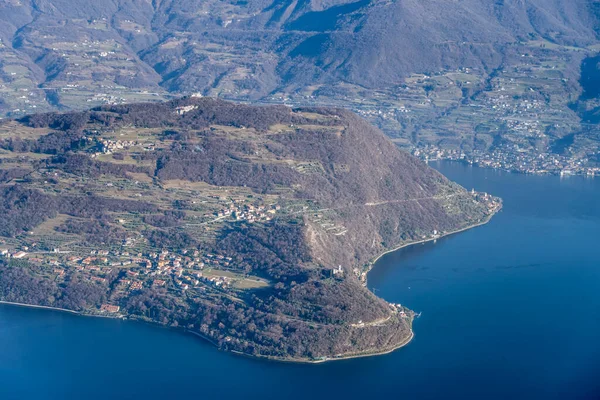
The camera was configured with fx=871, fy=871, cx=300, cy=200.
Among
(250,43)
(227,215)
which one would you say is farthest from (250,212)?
(250,43)

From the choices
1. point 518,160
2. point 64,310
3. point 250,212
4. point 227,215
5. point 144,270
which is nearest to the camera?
point 64,310

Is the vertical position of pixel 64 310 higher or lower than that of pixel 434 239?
higher

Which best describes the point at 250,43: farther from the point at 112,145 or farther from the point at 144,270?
the point at 144,270

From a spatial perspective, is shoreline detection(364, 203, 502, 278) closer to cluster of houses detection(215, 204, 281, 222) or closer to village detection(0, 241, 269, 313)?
cluster of houses detection(215, 204, 281, 222)

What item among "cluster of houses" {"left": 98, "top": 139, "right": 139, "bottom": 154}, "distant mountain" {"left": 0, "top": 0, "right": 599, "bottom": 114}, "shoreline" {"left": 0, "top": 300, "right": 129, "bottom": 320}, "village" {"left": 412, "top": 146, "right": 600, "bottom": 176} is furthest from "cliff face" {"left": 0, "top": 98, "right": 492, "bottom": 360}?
"distant mountain" {"left": 0, "top": 0, "right": 599, "bottom": 114}

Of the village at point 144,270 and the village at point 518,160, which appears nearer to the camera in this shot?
the village at point 144,270

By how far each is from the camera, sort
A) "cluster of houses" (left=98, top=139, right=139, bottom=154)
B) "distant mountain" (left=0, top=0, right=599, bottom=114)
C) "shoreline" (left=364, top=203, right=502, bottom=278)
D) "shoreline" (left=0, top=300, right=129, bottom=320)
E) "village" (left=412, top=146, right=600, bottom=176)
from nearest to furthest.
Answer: "shoreline" (left=0, top=300, right=129, bottom=320) < "shoreline" (left=364, top=203, right=502, bottom=278) < "cluster of houses" (left=98, top=139, right=139, bottom=154) < "village" (left=412, top=146, right=600, bottom=176) < "distant mountain" (left=0, top=0, right=599, bottom=114)

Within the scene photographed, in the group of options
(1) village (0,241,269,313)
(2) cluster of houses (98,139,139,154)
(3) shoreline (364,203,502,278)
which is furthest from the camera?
(2) cluster of houses (98,139,139,154)

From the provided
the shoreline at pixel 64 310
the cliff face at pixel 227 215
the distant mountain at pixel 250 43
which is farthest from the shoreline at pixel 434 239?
the distant mountain at pixel 250 43

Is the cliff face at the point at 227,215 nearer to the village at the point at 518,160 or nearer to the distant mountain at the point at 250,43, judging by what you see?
the village at the point at 518,160

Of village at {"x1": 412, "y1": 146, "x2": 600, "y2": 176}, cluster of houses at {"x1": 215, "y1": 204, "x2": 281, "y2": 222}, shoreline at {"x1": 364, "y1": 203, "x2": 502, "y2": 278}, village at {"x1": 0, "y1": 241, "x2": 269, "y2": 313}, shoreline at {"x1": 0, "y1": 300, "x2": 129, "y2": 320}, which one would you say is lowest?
village at {"x1": 412, "y1": 146, "x2": 600, "y2": 176}
